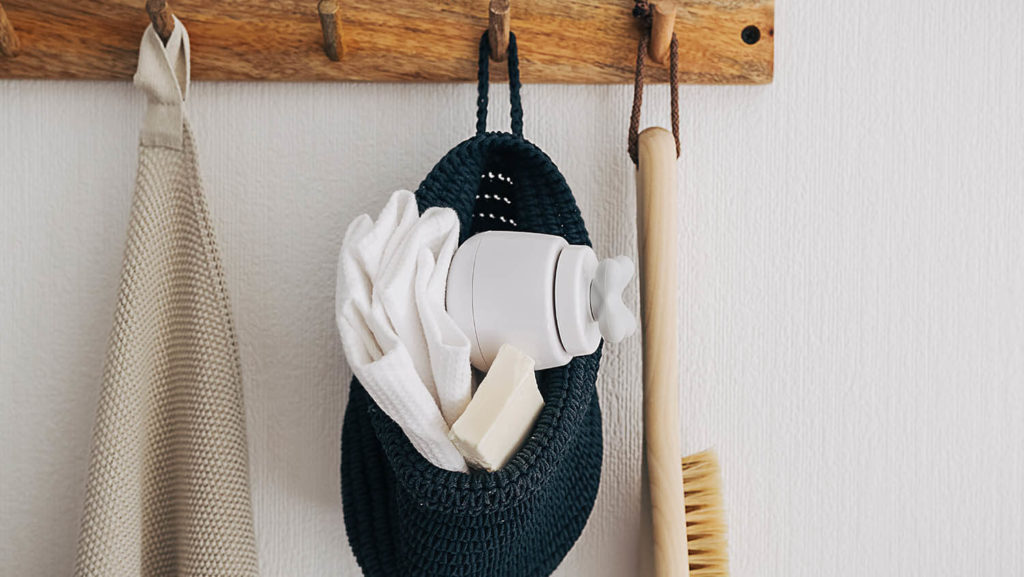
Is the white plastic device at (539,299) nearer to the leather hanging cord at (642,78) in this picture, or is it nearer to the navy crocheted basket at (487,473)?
the navy crocheted basket at (487,473)

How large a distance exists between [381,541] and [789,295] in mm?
363

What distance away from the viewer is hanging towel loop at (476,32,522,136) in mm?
517

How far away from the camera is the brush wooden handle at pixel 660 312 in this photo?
511mm

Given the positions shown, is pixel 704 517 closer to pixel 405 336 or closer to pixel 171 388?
pixel 405 336

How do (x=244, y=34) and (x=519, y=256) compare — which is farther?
(x=244, y=34)

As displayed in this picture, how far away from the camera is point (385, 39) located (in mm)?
542

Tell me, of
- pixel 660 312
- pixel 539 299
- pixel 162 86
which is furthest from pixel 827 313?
pixel 162 86

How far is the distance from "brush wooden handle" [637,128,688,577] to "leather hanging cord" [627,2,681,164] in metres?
0.03

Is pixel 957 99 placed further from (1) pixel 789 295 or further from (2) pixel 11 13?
(2) pixel 11 13

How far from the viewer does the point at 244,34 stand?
54 centimetres

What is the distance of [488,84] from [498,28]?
4 centimetres

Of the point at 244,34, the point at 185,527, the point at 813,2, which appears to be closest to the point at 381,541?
the point at 185,527

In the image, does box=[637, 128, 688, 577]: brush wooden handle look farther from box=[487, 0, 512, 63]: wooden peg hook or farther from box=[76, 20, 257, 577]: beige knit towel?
box=[76, 20, 257, 577]: beige knit towel

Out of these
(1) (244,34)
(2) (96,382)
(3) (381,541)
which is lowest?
(3) (381,541)
